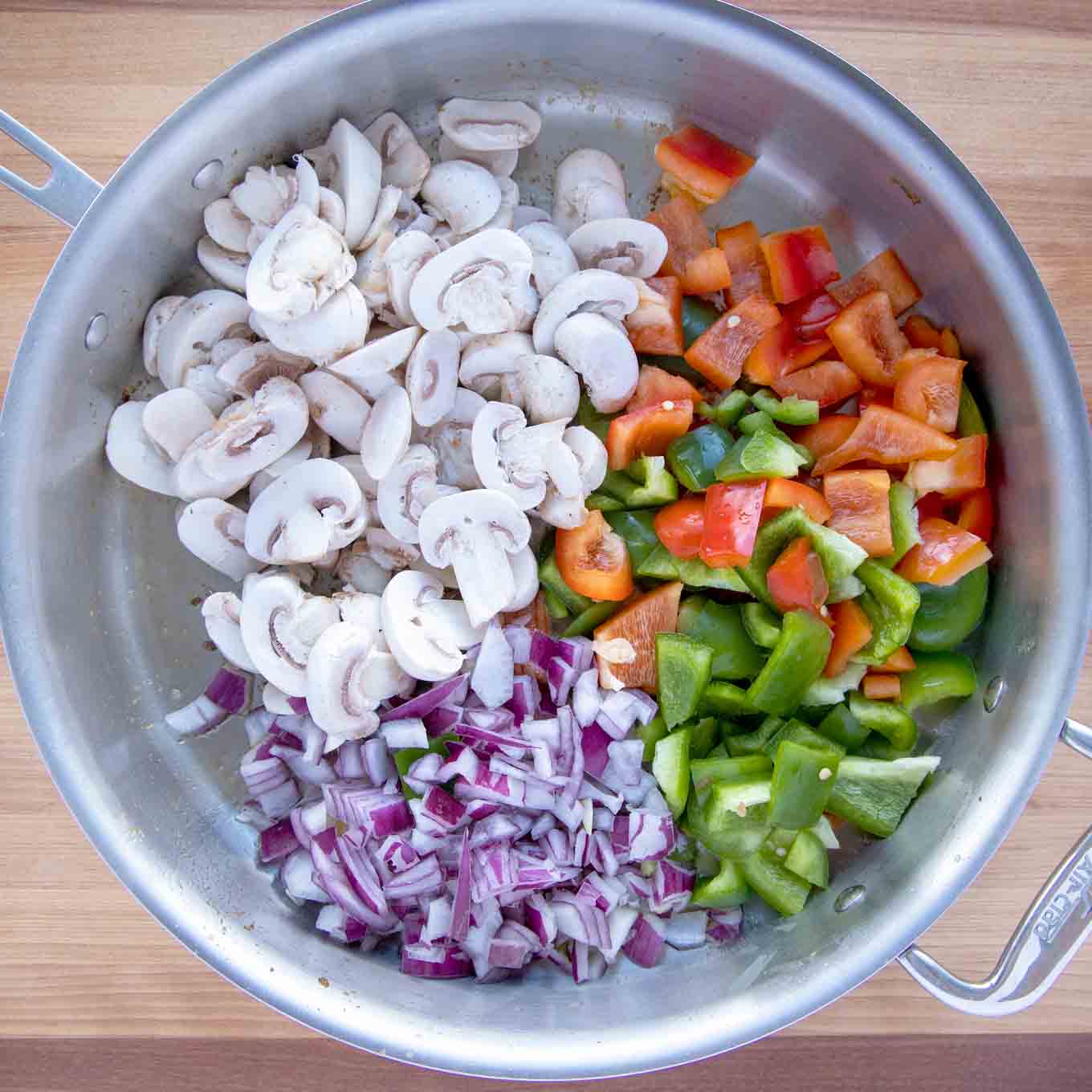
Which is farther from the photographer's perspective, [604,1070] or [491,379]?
[491,379]

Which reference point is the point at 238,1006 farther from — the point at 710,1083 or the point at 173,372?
the point at 173,372

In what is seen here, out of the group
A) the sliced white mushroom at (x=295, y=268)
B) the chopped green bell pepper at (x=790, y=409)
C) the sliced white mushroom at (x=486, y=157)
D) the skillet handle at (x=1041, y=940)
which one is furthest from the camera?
the sliced white mushroom at (x=486, y=157)

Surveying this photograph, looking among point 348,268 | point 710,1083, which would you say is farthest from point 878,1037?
point 348,268

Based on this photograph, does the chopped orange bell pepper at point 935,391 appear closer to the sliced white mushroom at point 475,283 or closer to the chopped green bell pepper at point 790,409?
the chopped green bell pepper at point 790,409

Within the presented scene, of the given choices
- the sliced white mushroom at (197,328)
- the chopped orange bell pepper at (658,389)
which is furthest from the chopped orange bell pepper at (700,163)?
the sliced white mushroom at (197,328)

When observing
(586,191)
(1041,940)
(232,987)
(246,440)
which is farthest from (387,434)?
(1041,940)

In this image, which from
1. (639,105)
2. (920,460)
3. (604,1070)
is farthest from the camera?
(639,105)
